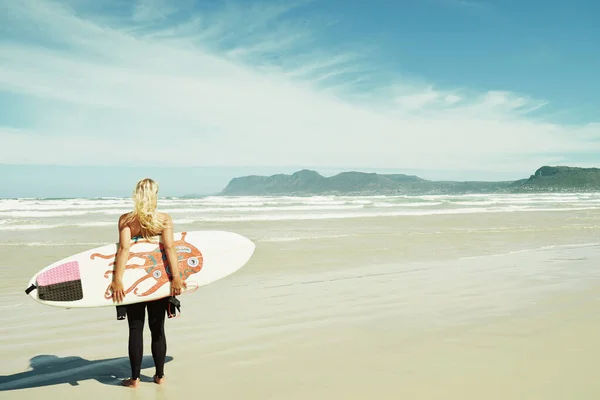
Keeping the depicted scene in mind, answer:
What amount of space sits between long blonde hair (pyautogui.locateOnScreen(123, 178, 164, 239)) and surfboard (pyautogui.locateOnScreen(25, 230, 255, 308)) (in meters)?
0.12

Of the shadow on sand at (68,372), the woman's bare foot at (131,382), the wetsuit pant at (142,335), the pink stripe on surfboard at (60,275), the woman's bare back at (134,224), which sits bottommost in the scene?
the shadow on sand at (68,372)

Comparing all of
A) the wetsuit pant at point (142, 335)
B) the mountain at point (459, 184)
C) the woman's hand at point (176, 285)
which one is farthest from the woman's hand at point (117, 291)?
the mountain at point (459, 184)

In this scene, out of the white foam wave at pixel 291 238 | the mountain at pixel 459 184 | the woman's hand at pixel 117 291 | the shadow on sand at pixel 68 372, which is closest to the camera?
the woman's hand at pixel 117 291

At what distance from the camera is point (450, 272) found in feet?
25.6

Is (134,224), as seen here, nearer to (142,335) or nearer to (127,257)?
(127,257)

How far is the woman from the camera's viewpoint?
3.39 metres

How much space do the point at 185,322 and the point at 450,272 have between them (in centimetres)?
457

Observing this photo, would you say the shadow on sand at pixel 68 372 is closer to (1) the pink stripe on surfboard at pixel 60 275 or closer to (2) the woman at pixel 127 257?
(2) the woman at pixel 127 257

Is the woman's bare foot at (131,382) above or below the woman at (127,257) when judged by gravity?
below

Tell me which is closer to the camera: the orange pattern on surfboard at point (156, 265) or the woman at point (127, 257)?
the woman at point (127, 257)

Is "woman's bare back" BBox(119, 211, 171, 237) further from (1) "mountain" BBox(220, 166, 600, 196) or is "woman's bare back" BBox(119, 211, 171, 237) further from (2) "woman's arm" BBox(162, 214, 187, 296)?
(1) "mountain" BBox(220, 166, 600, 196)

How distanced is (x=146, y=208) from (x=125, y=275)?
61 centimetres

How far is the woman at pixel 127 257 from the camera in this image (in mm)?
3387

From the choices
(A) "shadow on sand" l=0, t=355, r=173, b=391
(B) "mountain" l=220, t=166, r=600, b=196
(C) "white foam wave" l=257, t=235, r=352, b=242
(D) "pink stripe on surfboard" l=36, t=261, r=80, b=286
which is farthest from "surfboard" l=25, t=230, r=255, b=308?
(B) "mountain" l=220, t=166, r=600, b=196
